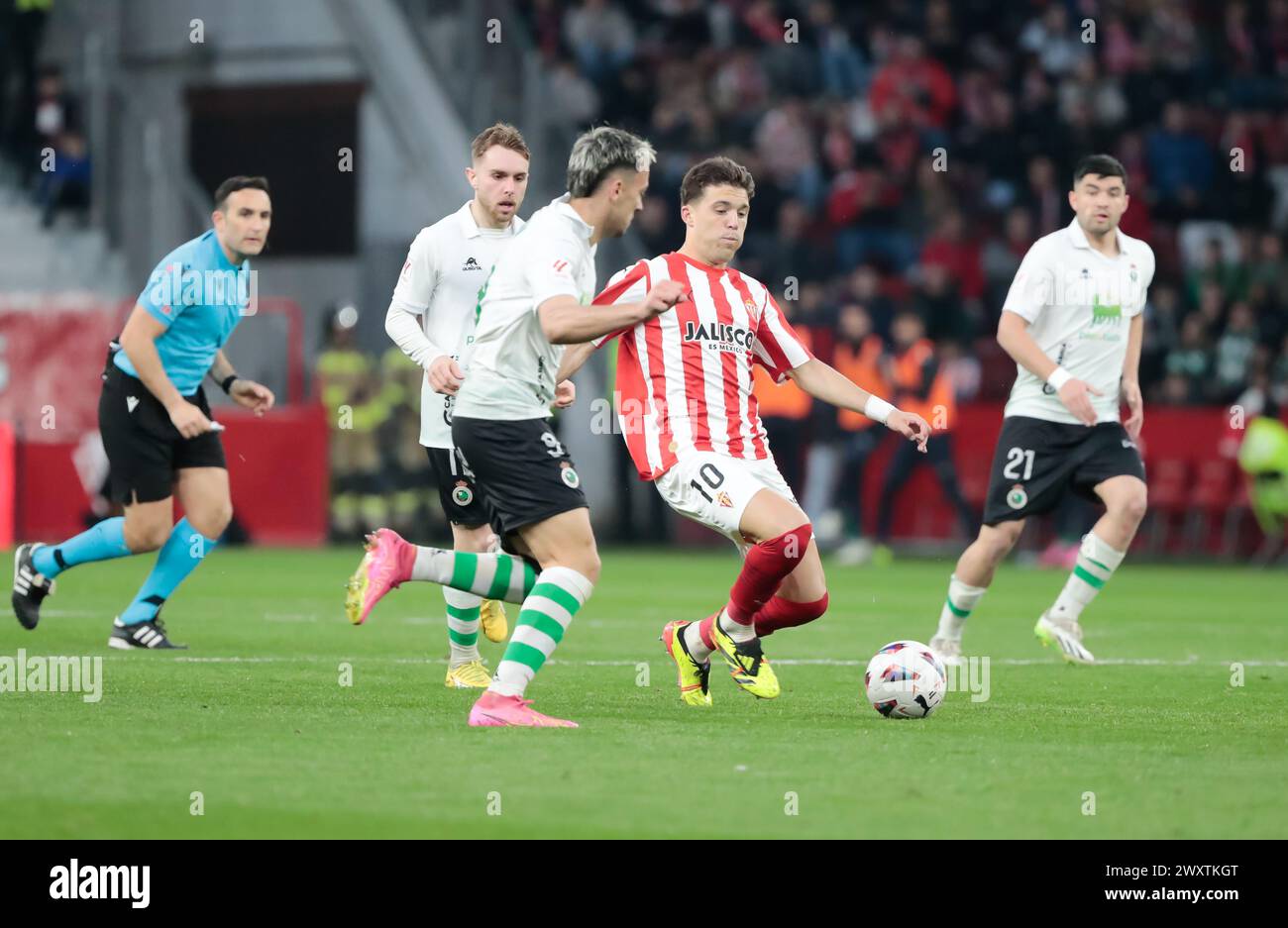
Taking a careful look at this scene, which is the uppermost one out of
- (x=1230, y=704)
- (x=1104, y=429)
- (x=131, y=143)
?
(x=131, y=143)

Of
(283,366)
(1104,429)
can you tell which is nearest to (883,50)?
(283,366)

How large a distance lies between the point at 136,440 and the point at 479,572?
3.04m

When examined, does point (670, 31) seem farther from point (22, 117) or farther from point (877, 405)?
point (877, 405)

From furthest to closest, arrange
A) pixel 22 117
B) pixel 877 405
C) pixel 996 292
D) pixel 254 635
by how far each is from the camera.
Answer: pixel 22 117 → pixel 996 292 → pixel 254 635 → pixel 877 405

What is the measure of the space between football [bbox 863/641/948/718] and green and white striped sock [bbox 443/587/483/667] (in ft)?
5.94

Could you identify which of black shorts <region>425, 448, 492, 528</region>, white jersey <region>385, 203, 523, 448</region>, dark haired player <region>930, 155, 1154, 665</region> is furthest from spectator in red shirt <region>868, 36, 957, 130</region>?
black shorts <region>425, 448, 492, 528</region>

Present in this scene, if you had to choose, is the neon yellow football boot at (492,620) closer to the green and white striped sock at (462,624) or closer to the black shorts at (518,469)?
the green and white striped sock at (462,624)

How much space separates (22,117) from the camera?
23.0 m

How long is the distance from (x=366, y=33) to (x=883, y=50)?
19.6 feet

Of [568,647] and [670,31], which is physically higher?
[670,31]

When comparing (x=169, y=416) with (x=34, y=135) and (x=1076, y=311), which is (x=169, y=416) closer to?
(x=1076, y=311)

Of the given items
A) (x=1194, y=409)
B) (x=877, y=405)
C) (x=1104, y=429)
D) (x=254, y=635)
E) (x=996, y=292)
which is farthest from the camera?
(x=996, y=292)

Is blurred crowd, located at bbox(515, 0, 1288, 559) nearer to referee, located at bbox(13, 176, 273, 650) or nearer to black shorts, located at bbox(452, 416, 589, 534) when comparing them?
referee, located at bbox(13, 176, 273, 650)

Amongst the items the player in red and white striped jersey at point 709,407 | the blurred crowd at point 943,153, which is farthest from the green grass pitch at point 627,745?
the blurred crowd at point 943,153
